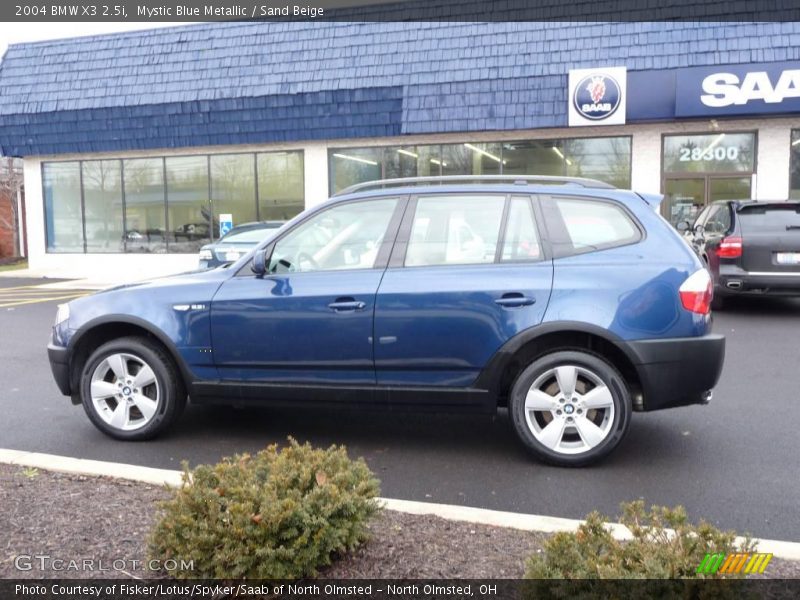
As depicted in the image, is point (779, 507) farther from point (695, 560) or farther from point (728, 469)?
point (695, 560)

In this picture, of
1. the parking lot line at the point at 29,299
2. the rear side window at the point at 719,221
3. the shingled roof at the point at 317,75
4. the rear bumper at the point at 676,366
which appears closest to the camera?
the rear bumper at the point at 676,366

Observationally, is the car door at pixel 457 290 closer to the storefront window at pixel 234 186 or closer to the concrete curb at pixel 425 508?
the concrete curb at pixel 425 508

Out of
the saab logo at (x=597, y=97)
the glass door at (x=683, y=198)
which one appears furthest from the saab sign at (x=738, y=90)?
the glass door at (x=683, y=198)

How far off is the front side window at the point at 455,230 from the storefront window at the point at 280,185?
1428 centimetres

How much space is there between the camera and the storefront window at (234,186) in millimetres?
19188

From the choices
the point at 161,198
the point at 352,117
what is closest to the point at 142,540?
the point at 352,117

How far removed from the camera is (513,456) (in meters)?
4.70

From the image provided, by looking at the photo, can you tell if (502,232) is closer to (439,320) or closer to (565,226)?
(565,226)

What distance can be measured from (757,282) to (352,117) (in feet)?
33.0

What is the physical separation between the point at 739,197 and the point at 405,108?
7379 millimetres

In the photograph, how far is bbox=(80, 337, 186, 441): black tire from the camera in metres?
4.91

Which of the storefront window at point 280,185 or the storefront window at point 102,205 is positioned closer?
the storefront window at point 280,185

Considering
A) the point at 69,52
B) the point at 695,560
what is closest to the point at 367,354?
the point at 695,560

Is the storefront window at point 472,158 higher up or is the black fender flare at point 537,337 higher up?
the storefront window at point 472,158
